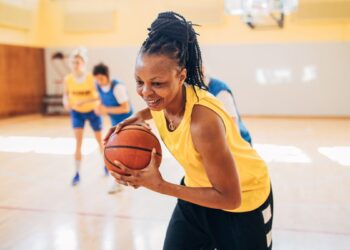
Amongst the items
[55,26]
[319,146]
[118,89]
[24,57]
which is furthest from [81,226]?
[55,26]

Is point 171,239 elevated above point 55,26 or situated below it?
below

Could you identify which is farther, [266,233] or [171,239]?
[171,239]

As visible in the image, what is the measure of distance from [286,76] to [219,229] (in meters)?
9.16

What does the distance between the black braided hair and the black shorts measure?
53 cm

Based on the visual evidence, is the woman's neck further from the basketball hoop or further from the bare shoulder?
the basketball hoop

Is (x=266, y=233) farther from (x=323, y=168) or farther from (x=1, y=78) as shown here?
(x=1, y=78)

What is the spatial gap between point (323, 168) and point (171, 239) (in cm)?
385

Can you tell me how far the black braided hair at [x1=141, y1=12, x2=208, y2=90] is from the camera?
1.26 meters

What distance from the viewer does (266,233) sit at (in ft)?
4.95

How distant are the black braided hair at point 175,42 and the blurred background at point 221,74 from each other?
2.71 meters

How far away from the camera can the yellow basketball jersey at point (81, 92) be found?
4.40 m

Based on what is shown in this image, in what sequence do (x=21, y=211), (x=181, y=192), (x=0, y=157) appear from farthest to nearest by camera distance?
(x=0, y=157), (x=21, y=211), (x=181, y=192)

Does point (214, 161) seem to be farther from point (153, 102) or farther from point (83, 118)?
point (83, 118)

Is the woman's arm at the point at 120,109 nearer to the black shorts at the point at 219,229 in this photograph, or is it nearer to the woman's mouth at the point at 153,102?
the black shorts at the point at 219,229
